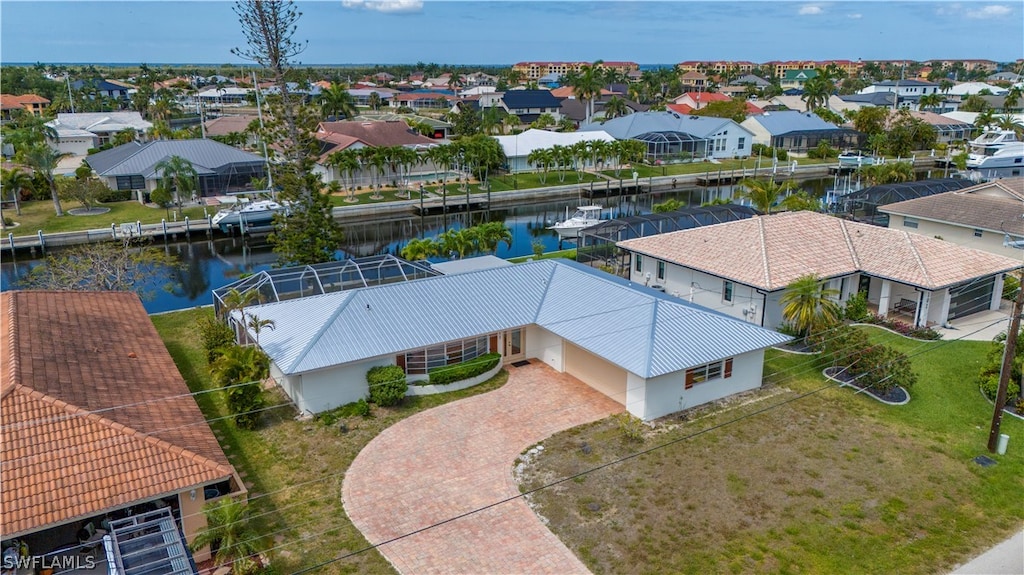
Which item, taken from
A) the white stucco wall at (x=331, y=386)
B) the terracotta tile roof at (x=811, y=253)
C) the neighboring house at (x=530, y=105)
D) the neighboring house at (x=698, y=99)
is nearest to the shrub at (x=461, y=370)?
the white stucco wall at (x=331, y=386)

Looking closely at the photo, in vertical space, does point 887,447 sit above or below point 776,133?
below

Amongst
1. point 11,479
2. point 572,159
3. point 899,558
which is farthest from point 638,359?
point 572,159

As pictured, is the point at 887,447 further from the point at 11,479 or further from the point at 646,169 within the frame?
the point at 646,169

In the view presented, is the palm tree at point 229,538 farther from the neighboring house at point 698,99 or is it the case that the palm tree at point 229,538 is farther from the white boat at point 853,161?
the neighboring house at point 698,99

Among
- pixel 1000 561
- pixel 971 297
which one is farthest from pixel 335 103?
pixel 1000 561

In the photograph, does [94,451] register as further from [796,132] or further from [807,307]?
[796,132]

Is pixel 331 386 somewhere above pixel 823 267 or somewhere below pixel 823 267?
below

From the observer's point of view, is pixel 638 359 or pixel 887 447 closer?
pixel 887 447
